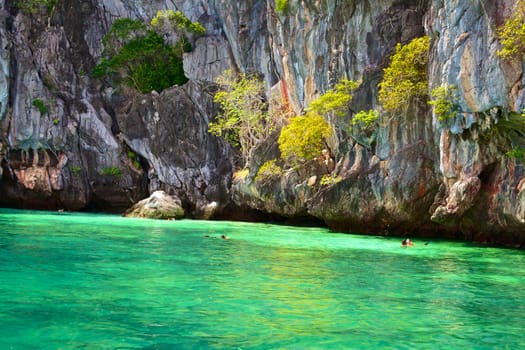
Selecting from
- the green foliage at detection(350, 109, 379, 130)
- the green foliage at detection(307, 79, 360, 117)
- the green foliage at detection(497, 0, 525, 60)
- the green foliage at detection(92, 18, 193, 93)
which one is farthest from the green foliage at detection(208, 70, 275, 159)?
the green foliage at detection(497, 0, 525, 60)

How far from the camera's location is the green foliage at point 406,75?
A: 17.8 metres

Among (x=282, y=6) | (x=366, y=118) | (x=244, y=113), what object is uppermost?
(x=282, y=6)

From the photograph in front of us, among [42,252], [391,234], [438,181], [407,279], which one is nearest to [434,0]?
[438,181]

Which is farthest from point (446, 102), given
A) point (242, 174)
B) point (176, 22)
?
point (176, 22)

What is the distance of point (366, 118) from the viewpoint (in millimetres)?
19641

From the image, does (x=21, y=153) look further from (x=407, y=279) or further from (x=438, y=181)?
(x=407, y=279)

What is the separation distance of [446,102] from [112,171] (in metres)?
24.9

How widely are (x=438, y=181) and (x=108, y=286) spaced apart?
44.0ft

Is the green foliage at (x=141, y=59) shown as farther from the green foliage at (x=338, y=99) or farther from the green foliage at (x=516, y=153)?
the green foliage at (x=516, y=153)

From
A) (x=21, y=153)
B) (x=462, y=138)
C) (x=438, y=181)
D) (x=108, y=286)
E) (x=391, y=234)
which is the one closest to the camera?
(x=108, y=286)

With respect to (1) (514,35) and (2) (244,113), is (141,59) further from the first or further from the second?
(1) (514,35)

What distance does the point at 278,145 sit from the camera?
26781 millimetres

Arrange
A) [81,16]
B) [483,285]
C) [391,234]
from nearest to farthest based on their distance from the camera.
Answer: [483,285], [391,234], [81,16]

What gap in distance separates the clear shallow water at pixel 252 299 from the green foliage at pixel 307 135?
1103 cm
